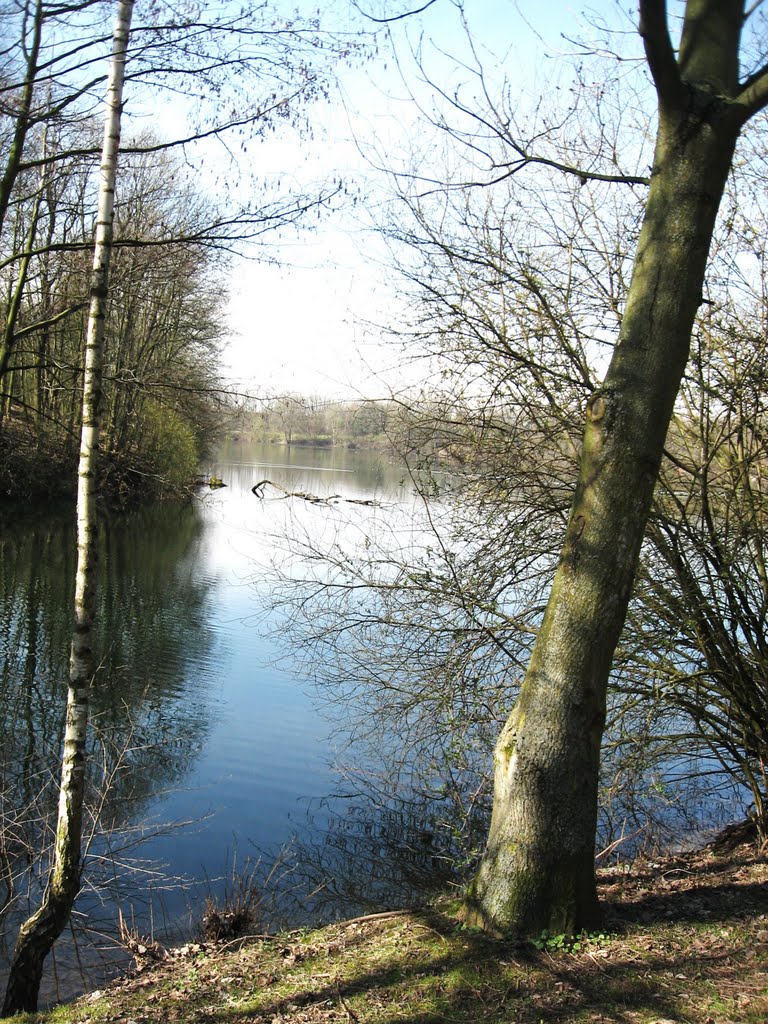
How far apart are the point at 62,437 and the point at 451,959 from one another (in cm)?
2322

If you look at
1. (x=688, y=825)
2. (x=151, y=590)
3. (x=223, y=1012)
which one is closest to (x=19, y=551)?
(x=151, y=590)

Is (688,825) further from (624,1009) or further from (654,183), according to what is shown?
(654,183)

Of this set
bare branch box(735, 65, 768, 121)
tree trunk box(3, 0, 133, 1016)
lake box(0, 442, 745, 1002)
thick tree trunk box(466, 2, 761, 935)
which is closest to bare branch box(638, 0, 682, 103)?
thick tree trunk box(466, 2, 761, 935)

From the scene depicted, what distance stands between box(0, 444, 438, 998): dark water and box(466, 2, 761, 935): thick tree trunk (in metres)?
2.88

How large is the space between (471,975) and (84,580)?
9.41 ft

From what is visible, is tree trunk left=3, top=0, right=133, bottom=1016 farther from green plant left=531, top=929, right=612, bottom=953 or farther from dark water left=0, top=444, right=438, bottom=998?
green plant left=531, top=929, right=612, bottom=953

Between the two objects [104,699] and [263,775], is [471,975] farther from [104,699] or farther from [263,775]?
[104,699]

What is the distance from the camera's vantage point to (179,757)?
896 cm

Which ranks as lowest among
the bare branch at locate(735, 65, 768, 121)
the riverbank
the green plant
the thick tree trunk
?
the riverbank

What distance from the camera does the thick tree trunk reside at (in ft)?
12.1

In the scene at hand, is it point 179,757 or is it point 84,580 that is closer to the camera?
point 84,580

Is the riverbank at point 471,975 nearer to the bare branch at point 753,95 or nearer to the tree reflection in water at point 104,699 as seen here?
the tree reflection in water at point 104,699

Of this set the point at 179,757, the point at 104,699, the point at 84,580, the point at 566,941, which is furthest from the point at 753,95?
the point at 104,699

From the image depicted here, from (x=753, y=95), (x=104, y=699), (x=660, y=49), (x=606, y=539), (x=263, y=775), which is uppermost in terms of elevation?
(x=660, y=49)
